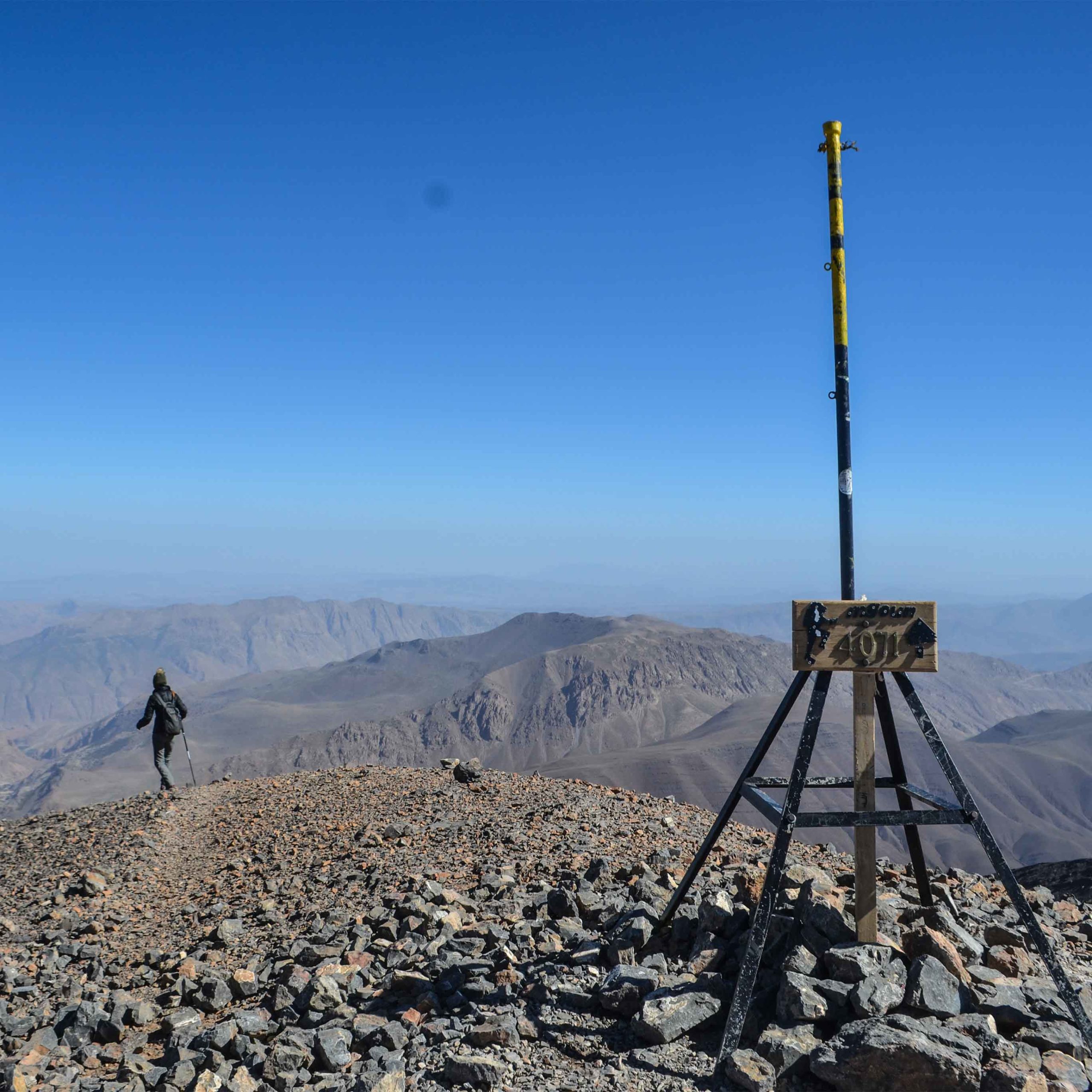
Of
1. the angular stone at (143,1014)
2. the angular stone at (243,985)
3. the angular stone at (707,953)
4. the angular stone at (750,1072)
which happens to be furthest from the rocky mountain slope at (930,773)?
the angular stone at (750,1072)

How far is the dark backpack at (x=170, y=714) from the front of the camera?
16094mm

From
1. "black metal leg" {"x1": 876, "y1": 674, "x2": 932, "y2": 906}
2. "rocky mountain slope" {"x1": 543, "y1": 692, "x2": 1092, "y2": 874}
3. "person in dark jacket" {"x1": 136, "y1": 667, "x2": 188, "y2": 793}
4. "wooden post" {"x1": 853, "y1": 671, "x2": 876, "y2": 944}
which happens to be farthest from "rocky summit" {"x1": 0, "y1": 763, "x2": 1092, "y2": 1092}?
"rocky mountain slope" {"x1": 543, "y1": 692, "x2": 1092, "y2": 874}

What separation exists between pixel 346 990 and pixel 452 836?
4489 mm

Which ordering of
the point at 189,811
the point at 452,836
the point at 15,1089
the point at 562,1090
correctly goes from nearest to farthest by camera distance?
the point at 562,1090, the point at 15,1089, the point at 452,836, the point at 189,811

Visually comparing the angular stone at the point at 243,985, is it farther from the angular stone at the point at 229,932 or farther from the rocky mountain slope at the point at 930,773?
the rocky mountain slope at the point at 930,773

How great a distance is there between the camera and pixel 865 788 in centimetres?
607

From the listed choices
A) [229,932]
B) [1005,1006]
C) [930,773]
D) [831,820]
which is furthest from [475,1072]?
[930,773]

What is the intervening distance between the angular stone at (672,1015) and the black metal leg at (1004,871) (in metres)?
2.08

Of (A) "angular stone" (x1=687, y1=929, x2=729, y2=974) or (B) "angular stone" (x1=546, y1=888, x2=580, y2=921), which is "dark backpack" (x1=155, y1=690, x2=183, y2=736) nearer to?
(B) "angular stone" (x1=546, y1=888, x2=580, y2=921)

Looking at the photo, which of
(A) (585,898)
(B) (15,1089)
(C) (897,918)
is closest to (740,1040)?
(C) (897,918)

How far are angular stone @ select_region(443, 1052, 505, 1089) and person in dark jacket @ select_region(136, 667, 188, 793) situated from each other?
1201 cm

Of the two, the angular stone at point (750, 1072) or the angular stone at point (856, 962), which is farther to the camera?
the angular stone at point (856, 962)

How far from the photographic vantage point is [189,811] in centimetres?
1434

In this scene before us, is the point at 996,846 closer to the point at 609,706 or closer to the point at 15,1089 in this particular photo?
the point at 15,1089
